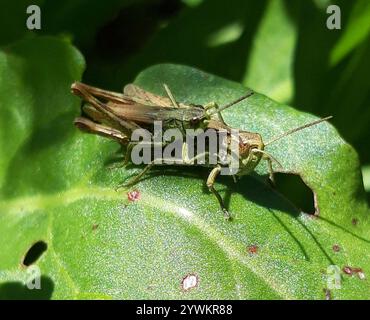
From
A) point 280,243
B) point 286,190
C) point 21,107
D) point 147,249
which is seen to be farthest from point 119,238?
point 286,190

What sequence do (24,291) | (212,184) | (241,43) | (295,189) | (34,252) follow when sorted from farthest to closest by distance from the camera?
(241,43)
(295,189)
(34,252)
(212,184)
(24,291)

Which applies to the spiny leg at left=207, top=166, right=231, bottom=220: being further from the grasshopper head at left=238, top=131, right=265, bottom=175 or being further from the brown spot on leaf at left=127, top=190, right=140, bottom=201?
the brown spot on leaf at left=127, top=190, right=140, bottom=201

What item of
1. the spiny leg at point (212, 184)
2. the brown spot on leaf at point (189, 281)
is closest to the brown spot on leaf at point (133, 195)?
the spiny leg at point (212, 184)

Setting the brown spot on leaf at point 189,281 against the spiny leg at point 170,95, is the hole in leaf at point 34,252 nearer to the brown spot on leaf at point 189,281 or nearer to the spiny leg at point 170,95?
the brown spot on leaf at point 189,281

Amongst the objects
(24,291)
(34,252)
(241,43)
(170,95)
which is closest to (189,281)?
(24,291)

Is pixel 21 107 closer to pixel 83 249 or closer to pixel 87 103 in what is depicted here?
pixel 87 103

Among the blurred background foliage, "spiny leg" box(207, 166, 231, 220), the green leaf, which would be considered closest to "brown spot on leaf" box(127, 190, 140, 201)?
the green leaf

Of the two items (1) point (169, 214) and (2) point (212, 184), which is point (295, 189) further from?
(1) point (169, 214)
